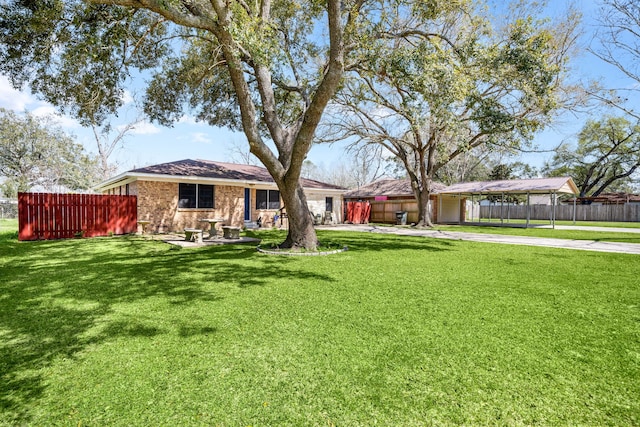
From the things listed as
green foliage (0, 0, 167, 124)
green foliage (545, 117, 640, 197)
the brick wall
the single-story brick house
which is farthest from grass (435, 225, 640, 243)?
green foliage (545, 117, 640, 197)

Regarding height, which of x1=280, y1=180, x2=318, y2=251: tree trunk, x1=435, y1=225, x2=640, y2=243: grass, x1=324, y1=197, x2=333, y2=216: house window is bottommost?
x1=435, y1=225, x2=640, y2=243: grass

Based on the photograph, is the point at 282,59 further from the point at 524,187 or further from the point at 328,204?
the point at 524,187

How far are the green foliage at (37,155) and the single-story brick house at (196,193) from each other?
2215cm

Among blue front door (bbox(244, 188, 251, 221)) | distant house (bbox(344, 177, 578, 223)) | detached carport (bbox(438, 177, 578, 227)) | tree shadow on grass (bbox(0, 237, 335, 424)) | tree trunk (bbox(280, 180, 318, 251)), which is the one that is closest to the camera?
tree shadow on grass (bbox(0, 237, 335, 424))

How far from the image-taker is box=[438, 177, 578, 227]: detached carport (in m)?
19.8

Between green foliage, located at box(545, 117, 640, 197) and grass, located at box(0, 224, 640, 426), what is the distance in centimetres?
3544

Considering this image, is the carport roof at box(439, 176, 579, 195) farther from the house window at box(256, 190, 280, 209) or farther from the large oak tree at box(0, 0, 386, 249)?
the large oak tree at box(0, 0, 386, 249)

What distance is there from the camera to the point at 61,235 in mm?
12742

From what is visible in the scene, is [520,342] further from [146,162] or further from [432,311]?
[146,162]

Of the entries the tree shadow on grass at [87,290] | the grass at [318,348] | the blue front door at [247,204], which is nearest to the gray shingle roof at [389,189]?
the blue front door at [247,204]

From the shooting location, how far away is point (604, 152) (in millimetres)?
34000

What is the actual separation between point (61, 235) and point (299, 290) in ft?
40.1

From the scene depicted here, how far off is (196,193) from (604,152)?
40.2 metres

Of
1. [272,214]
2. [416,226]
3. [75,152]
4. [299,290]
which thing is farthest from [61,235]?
[75,152]
